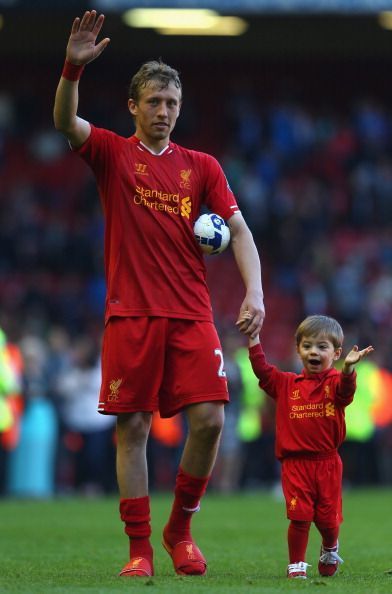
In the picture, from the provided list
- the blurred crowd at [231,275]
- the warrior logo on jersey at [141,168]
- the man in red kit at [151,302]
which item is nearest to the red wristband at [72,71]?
the man in red kit at [151,302]

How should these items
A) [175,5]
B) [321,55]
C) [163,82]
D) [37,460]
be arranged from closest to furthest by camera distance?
1. [163,82]
2. [37,460]
3. [175,5]
4. [321,55]

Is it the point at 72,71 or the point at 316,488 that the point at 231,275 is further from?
the point at 72,71

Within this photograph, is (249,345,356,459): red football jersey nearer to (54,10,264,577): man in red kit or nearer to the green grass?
(54,10,264,577): man in red kit

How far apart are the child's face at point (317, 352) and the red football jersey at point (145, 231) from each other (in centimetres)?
55

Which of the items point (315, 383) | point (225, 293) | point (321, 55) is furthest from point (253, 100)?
point (315, 383)

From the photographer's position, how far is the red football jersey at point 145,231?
6.72 metres

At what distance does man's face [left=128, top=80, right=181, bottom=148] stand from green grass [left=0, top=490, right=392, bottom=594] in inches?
80.1

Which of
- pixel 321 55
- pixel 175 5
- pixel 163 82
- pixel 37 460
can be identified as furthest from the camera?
pixel 321 55

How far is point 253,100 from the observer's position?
27.1 meters

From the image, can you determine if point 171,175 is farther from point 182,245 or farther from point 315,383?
point 315,383

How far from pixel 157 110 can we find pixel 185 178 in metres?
0.34

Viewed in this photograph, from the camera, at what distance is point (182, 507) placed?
274 inches

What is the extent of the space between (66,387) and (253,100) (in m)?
11.3

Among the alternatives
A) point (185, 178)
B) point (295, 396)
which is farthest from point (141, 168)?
point (295, 396)
